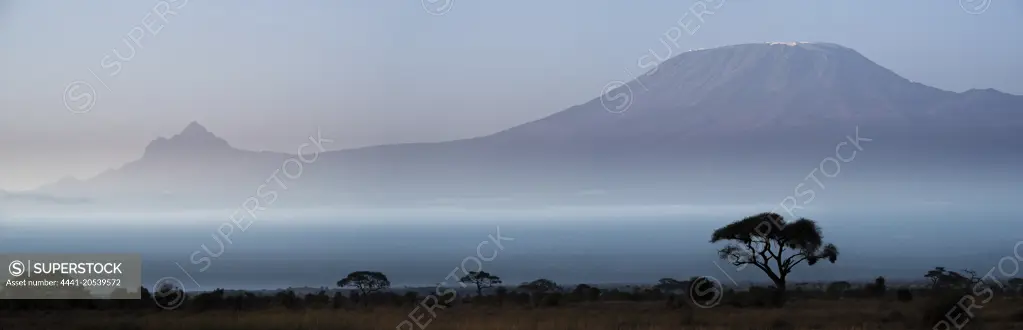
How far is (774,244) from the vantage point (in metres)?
37.0

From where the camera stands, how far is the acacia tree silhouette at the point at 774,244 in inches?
1441

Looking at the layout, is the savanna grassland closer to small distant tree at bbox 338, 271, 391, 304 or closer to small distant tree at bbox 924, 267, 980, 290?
small distant tree at bbox 924, 267, 980, 290

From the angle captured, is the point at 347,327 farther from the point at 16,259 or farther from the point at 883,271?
the point at 883,271

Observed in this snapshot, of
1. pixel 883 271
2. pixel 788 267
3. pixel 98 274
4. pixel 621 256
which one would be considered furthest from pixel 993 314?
pixel 621 256

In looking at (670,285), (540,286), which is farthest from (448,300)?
(540,286)

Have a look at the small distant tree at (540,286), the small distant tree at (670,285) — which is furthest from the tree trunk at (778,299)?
the small distant tree at (540,286)

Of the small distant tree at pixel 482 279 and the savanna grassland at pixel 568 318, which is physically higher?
the small distant tree at pixel 482 279

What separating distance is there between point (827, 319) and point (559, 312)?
23.6ft

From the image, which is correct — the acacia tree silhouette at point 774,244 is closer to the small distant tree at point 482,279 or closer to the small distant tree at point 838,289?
the small distant tree at point 838,289

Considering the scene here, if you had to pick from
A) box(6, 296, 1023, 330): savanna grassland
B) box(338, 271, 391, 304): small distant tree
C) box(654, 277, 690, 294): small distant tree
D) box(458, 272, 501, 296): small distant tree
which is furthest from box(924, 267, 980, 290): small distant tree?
box(338, 271, 391, 304): small distant tree

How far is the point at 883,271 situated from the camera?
3078 inches

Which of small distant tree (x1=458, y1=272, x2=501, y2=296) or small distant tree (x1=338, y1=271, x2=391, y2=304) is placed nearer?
small distant tree (x1=338, y1=271, x2=391, y2=304)

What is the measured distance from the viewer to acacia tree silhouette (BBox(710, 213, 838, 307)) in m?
36.6

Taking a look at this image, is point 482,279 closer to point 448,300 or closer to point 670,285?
point 670,285
